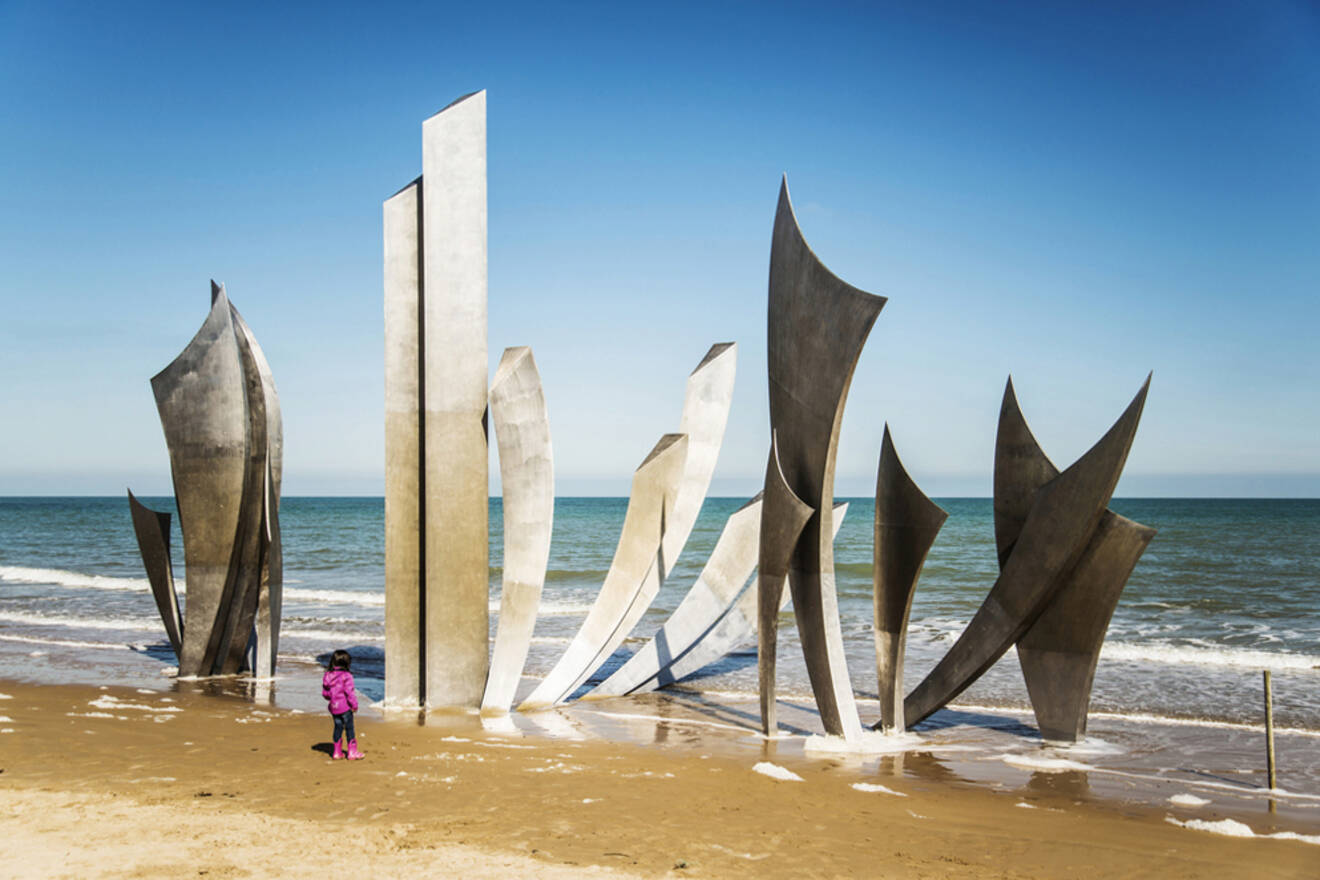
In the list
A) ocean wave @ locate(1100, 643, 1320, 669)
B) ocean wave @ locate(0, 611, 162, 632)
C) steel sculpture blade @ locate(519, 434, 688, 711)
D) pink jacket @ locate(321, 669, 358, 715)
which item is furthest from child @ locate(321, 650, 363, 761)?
ocean wave @ locate(1100, 643, 1320, 669)

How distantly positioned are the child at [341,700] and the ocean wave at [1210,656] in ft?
38.1

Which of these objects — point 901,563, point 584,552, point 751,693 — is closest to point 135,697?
point 751,693

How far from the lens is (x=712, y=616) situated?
10.5 meters

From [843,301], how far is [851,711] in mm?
3573

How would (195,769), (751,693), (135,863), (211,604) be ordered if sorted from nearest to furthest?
(135,863) < (195,769) < (211,604) < (751,693)

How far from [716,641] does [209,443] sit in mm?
6282

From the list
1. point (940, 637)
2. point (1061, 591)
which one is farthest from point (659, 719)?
point (940, 637)

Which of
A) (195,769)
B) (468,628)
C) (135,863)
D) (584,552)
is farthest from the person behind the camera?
(584,552)

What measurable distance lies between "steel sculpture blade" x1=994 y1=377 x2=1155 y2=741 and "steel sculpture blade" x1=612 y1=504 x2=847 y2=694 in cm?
233

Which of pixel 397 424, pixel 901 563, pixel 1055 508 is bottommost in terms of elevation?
pixel 901 563

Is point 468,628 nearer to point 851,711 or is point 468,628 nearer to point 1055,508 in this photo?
point 851,711

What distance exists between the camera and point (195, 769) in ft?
21.4

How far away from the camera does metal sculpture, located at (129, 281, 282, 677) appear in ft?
31.7

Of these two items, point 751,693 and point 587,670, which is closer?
point 587,670
